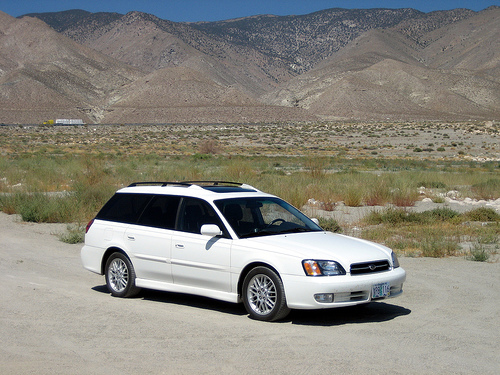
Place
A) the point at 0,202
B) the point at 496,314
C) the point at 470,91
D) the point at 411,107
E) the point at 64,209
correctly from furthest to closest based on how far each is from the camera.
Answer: the point at 470,91 < the point at 411,107 < the point at 0,202 < the point at 64,209 < the point at 496,314

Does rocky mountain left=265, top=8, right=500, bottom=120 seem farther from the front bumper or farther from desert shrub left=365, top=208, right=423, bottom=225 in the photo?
the front bumper

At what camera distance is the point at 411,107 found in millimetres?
150500

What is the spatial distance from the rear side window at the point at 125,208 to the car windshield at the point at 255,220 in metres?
1.31

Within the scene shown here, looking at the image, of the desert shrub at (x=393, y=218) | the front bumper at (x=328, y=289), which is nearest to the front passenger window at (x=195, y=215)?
the front bumper at (x=328, y=289)

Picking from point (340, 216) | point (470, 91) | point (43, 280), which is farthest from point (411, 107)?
point (43, 280)

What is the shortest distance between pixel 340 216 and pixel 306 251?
1164 cm

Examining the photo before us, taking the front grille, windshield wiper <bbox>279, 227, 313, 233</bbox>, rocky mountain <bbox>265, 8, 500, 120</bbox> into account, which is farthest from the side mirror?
rocky mountain <bbox>265, 8, 500, 120</bbox>

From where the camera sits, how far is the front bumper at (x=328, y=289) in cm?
714

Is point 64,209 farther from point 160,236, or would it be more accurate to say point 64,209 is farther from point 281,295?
point 281,295

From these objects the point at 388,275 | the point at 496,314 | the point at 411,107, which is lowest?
the point at 496,314

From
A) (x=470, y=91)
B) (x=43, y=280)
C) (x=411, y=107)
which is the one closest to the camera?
(x=43, y=280)

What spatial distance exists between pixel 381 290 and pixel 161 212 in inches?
120

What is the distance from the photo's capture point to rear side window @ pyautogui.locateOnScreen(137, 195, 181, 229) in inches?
335

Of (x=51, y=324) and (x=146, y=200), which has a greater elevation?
(x=146, y=200)
